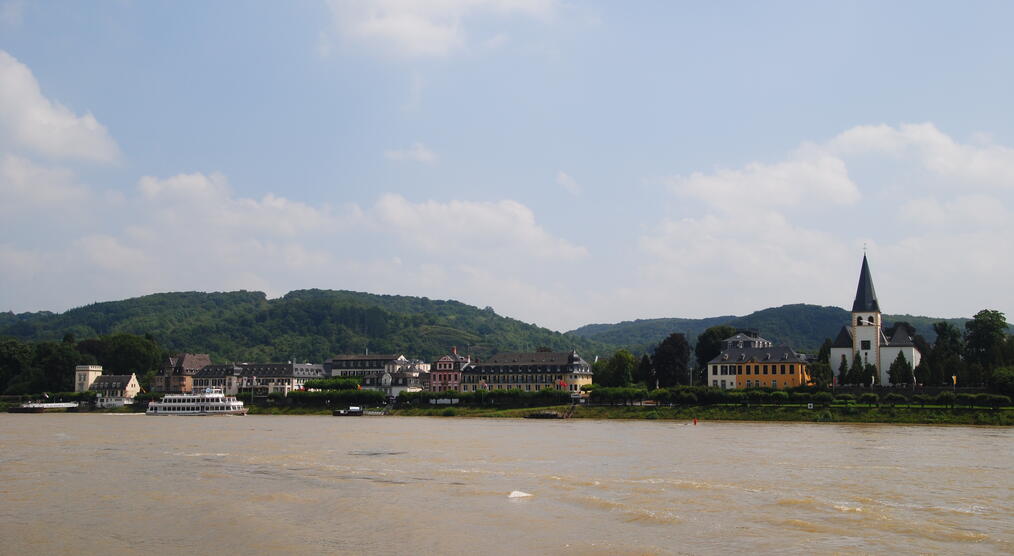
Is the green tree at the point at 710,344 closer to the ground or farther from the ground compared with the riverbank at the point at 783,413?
farther from the ground

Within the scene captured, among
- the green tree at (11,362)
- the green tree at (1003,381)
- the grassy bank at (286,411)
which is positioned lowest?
the grassy bank at (286,411)

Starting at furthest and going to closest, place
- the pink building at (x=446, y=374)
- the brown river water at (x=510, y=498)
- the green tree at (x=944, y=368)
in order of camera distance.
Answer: the pink building at (x=446, y=374)
the green tree at (x=944, y=368)
the brown river water at (x=510, y=498)

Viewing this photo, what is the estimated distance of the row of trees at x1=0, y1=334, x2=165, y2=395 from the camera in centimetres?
15462

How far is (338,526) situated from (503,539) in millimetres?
5618

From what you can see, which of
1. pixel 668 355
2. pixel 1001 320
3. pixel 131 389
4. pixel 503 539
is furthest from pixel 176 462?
pixel 131 389

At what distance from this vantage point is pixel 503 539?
26.1m

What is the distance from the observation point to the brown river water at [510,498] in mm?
25656

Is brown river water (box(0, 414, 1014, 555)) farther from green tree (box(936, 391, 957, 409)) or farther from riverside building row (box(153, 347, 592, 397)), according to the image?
riverside building row (box(153, 347, 592, 397))

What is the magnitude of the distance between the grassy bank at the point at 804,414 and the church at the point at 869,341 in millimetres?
21423

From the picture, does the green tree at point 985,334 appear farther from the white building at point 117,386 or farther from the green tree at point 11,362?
the green tree at point 11,362

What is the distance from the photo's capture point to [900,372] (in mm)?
95250

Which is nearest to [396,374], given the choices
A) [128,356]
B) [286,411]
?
[286,411]

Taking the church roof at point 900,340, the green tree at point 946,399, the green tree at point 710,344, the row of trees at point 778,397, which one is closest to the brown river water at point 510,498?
the green tree at point 946,399

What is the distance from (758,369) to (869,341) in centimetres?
1371
